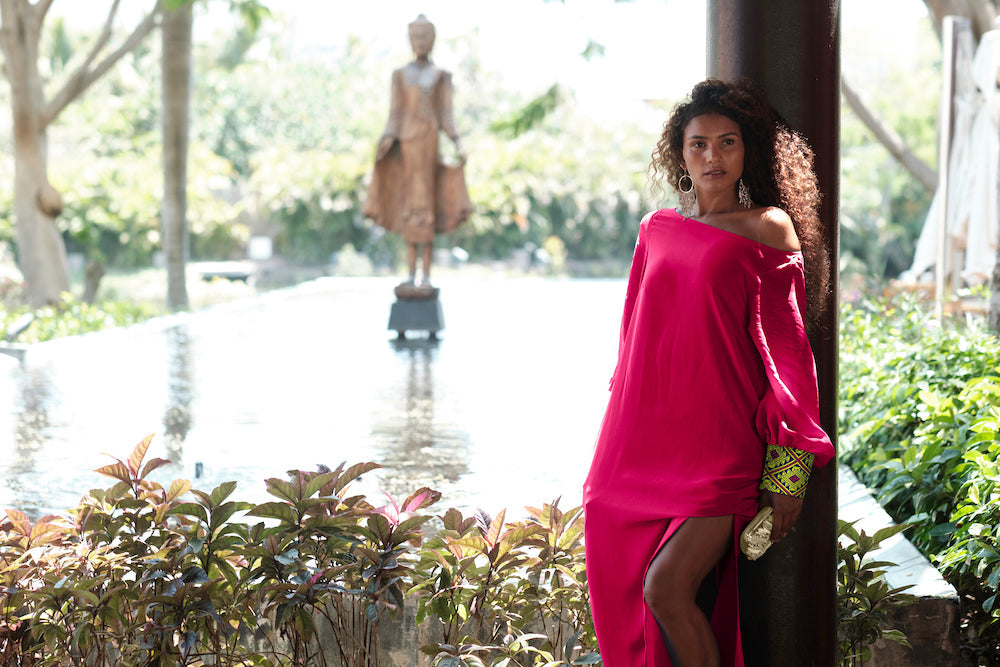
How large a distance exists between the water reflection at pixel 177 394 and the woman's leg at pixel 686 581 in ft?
8.95

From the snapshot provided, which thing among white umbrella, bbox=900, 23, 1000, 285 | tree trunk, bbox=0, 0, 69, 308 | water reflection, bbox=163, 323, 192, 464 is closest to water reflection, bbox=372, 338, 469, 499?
water reflection, bbox=163, 323, 192, 464

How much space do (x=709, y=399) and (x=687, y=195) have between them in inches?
18.6

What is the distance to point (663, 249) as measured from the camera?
6.88 ft

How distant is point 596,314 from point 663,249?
30.9 feet

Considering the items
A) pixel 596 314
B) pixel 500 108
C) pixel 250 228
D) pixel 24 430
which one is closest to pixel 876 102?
pixel 500 108

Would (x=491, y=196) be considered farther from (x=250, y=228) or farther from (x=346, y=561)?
(x=346, y=561)

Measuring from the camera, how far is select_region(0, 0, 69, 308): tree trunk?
35.9 feet

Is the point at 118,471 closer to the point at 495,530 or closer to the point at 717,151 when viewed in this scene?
the point at 495,530

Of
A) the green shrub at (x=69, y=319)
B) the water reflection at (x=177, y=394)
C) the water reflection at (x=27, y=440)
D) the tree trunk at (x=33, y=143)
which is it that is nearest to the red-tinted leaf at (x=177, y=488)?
the water reflection at (x=27, y=440)

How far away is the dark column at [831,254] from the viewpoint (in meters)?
2.11

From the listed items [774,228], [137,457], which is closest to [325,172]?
[137,457]

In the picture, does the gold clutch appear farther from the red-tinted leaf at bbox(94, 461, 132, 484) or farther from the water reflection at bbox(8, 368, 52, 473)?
the water reflection at bbox(8, 368, 52, 473)

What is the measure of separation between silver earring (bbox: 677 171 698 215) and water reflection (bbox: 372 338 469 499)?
180cm

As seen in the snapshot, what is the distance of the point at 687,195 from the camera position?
2.23 metres
